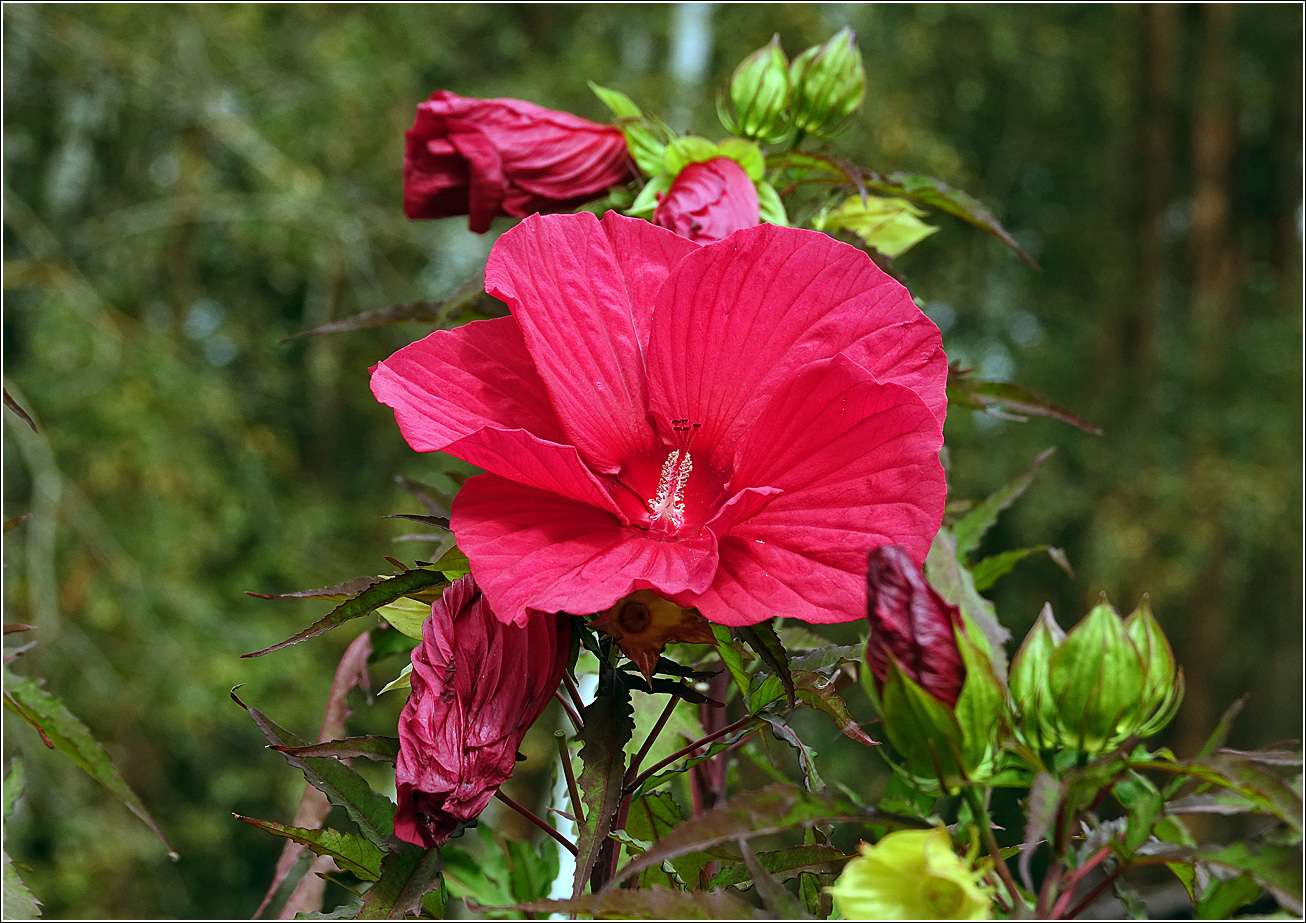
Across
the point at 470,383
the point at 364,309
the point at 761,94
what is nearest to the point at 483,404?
the point at 470,383

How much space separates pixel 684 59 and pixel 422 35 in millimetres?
622

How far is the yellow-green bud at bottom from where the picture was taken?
0.21 meters

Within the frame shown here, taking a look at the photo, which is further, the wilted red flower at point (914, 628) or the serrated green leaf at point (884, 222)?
the serrated green leaf at point (884, 222)

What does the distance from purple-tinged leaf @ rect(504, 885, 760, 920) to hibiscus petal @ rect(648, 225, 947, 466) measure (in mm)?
111

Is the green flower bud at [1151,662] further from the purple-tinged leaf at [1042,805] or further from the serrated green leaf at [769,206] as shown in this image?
the serrated green leaf at [769,206]

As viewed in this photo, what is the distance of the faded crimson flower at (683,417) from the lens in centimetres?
26

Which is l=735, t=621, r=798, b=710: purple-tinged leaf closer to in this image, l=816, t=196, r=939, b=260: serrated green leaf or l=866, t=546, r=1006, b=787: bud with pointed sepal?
l=866, t=546, r=1006, b=787: bud with pointed sepal

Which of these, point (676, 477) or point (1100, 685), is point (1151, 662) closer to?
point (1100, 685)

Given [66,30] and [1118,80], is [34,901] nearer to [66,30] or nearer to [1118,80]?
[66,30]

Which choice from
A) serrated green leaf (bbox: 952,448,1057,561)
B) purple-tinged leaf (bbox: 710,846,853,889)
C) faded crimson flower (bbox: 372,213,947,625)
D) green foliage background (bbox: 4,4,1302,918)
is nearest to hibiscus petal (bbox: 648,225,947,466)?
faded crimson flower (bbox: 372,213,947,625)

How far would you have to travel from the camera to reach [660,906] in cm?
22

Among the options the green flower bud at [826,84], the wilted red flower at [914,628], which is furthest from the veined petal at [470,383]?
the green flower bud at [826,84]

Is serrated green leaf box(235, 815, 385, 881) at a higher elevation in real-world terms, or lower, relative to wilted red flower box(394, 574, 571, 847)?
lower

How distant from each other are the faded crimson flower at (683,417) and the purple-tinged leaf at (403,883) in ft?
0.23
